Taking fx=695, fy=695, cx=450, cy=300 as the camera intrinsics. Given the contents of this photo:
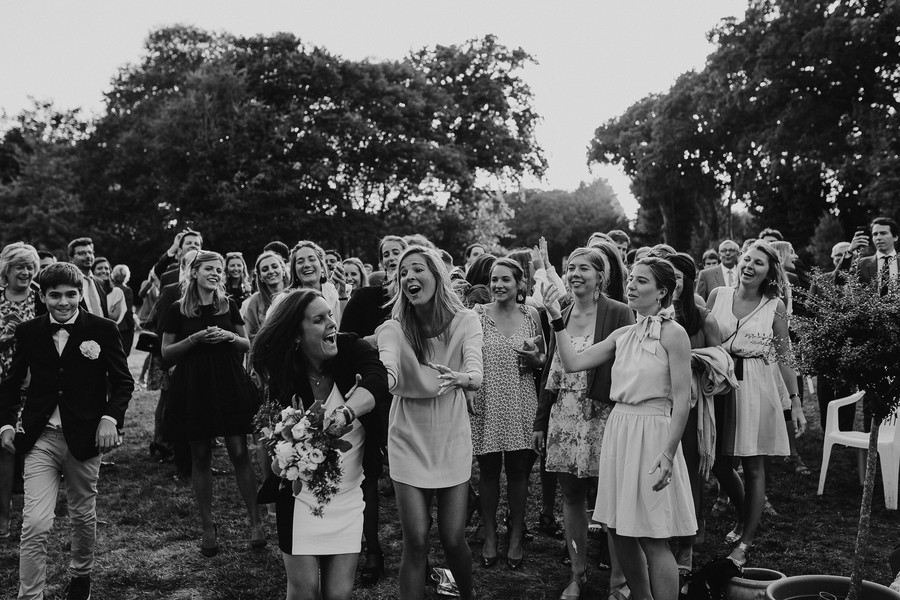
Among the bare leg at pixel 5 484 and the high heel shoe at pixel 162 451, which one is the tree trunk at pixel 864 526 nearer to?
the bare leg at pixel 5 484

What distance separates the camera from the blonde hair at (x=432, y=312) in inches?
157

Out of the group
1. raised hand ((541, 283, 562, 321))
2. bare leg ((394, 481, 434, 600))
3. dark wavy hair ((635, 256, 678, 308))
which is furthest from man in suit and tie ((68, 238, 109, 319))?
dark wavy hair ((635, 256, 678, 308))

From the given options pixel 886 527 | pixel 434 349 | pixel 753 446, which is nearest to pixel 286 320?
pixel 434 349

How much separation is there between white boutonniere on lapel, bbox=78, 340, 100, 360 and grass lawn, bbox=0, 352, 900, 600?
1644mm

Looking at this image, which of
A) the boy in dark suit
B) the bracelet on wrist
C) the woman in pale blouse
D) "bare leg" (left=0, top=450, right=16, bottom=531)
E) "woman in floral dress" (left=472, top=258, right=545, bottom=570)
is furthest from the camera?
"bare leg" (left=0, top=450, right=16, bottom=531)

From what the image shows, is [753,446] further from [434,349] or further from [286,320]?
[286,320]

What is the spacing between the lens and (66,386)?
4465 millimetres

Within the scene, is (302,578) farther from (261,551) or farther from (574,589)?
(261,551)

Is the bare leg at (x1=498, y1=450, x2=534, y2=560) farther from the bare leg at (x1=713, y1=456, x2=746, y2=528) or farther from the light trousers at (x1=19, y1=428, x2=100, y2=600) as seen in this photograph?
the light trousers at (x1=19, y1=428, x2=100, y2=600)

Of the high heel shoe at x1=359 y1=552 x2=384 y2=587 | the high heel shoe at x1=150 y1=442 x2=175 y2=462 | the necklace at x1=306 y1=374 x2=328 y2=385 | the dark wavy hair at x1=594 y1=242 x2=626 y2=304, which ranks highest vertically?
the dark wavy hair at x1=594 y1=242 x2=626 y2=304

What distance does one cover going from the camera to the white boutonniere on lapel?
4480 millimetres

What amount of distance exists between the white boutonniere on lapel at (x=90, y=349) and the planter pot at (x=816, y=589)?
4165 mm

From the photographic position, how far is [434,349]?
4.04 m

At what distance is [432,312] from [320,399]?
2.89 feet
